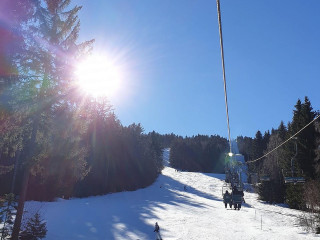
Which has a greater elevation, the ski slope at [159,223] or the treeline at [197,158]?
the treeline at [197,158]

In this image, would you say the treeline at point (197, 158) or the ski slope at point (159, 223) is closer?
the ski slope at point (159, 223)

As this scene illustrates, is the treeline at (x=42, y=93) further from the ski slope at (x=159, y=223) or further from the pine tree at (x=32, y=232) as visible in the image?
the ski slope at (x=159, y=223)

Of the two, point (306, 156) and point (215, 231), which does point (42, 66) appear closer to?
point (215, 231)

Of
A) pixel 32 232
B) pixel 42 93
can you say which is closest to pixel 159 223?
pixel 32 232

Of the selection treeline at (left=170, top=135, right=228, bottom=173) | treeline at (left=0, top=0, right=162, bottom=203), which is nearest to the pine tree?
treeline at (left=0, top=0, right=162, bottom=203)

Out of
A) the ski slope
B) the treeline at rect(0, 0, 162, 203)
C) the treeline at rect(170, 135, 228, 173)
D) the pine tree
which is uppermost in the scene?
the treeline at rect(170, 135, 228, 173)

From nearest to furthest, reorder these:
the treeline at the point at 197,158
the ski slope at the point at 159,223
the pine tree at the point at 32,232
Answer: the pine tree at the point at 32,232
the ski slope at the point at 159,223
the treeline at the point at 197,158

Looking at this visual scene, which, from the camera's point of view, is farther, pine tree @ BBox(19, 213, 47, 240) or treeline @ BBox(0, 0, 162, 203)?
pine tree @ BBox(19, 213, 47, 240)

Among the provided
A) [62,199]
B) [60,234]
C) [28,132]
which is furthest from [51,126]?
[62,199]

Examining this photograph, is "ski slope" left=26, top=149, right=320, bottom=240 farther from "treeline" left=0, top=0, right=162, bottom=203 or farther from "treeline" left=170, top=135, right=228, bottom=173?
"treeline" left=170, top=135, right=228, bottom=173

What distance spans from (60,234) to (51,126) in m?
9.55

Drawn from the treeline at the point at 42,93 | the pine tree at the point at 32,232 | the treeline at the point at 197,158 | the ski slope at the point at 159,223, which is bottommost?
the ski slope at the point at 159,223

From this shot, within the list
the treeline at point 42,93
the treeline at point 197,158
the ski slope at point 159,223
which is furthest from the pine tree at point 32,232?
the treeline at point 197,158

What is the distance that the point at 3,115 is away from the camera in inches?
474
